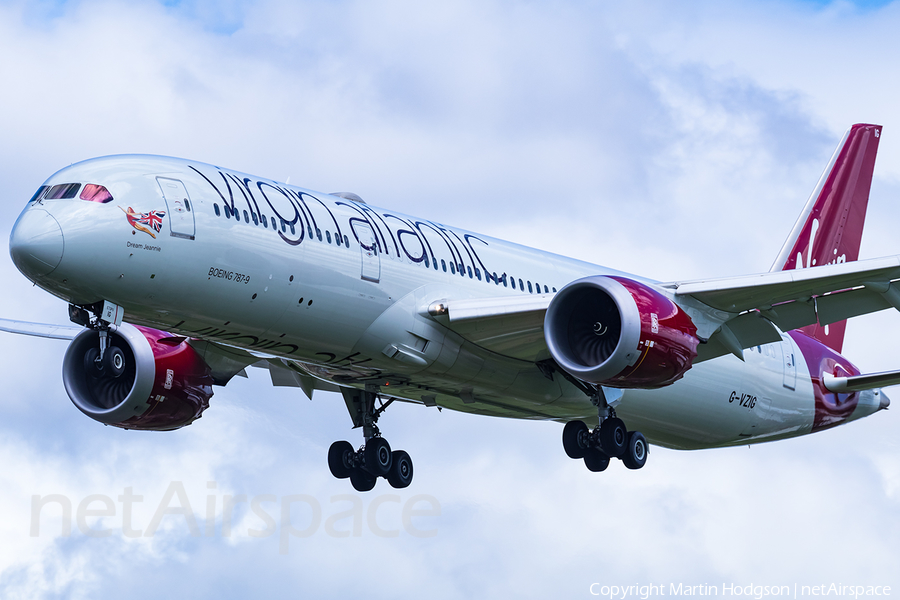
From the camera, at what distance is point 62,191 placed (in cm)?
2023

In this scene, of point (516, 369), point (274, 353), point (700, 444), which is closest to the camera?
point (274, 353)

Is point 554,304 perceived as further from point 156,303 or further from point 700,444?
point 700,444

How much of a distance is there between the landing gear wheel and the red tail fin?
43.0 feet

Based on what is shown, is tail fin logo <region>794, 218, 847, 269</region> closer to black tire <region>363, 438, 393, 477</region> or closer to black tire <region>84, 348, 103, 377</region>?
black tire <region>363, 438, 393, 477</region>

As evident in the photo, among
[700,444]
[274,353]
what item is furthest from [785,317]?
[274,353]

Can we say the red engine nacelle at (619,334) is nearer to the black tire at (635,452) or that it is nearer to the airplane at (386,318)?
the airplane at (386,318)

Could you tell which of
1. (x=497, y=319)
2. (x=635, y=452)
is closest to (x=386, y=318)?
(x=497, y=319)

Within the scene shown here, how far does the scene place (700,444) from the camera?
1206 inches

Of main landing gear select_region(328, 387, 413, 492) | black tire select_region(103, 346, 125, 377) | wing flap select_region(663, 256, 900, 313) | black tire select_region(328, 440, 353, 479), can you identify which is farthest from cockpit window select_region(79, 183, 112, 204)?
wing flap select_region(663, 256, 900, 313)

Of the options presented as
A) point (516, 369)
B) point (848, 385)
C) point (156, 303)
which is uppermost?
point (848, 385)

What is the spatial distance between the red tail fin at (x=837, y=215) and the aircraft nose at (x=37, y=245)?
21.3 meters

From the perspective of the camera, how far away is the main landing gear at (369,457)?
91.5 feet

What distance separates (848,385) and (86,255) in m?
17.6

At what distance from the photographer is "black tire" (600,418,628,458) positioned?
2611 cm
